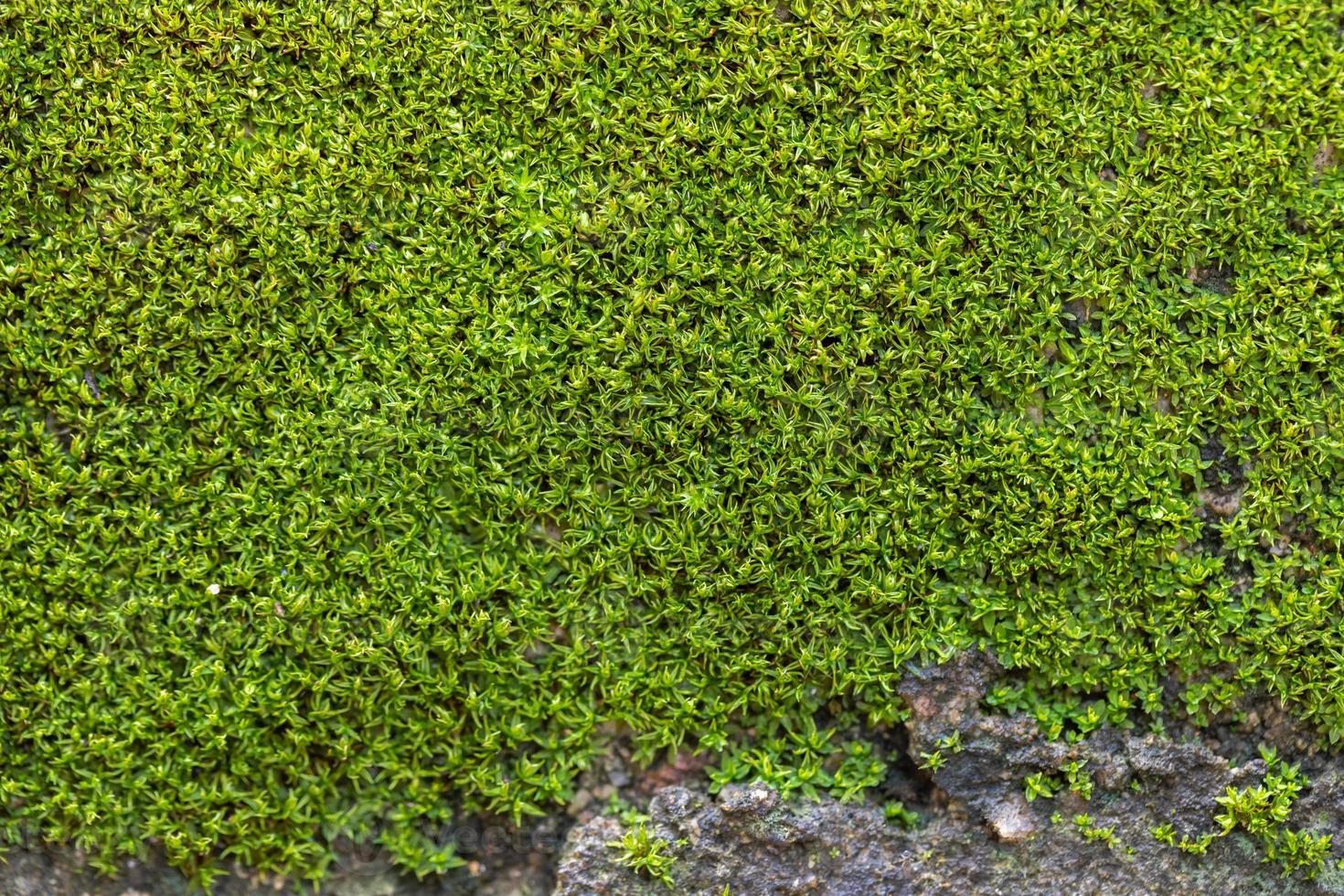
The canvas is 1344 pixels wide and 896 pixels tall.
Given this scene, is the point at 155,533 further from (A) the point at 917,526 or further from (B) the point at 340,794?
(A) the point at 917,526

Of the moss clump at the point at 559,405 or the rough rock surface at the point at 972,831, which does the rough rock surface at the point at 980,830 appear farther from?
the moss clump at the point at 559,405

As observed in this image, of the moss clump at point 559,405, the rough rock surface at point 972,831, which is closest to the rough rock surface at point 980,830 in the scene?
the rough rock surface at point 972,831

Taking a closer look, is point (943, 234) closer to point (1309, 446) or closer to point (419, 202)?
point (1309, 446)

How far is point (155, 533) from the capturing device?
234cm

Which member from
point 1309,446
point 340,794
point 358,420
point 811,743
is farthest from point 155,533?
point 1309,446

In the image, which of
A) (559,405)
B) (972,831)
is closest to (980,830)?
(972,831)

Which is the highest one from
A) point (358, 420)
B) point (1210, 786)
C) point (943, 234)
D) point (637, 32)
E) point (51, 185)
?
point (637, 32)

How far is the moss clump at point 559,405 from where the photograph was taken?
7.68 feet

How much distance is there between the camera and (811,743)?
2.38 metres

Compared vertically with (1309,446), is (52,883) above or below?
below

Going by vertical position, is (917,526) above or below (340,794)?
above

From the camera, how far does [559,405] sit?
92.0 inches

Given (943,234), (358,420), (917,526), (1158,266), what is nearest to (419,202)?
(358,420)

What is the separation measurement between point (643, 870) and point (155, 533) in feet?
4.47
